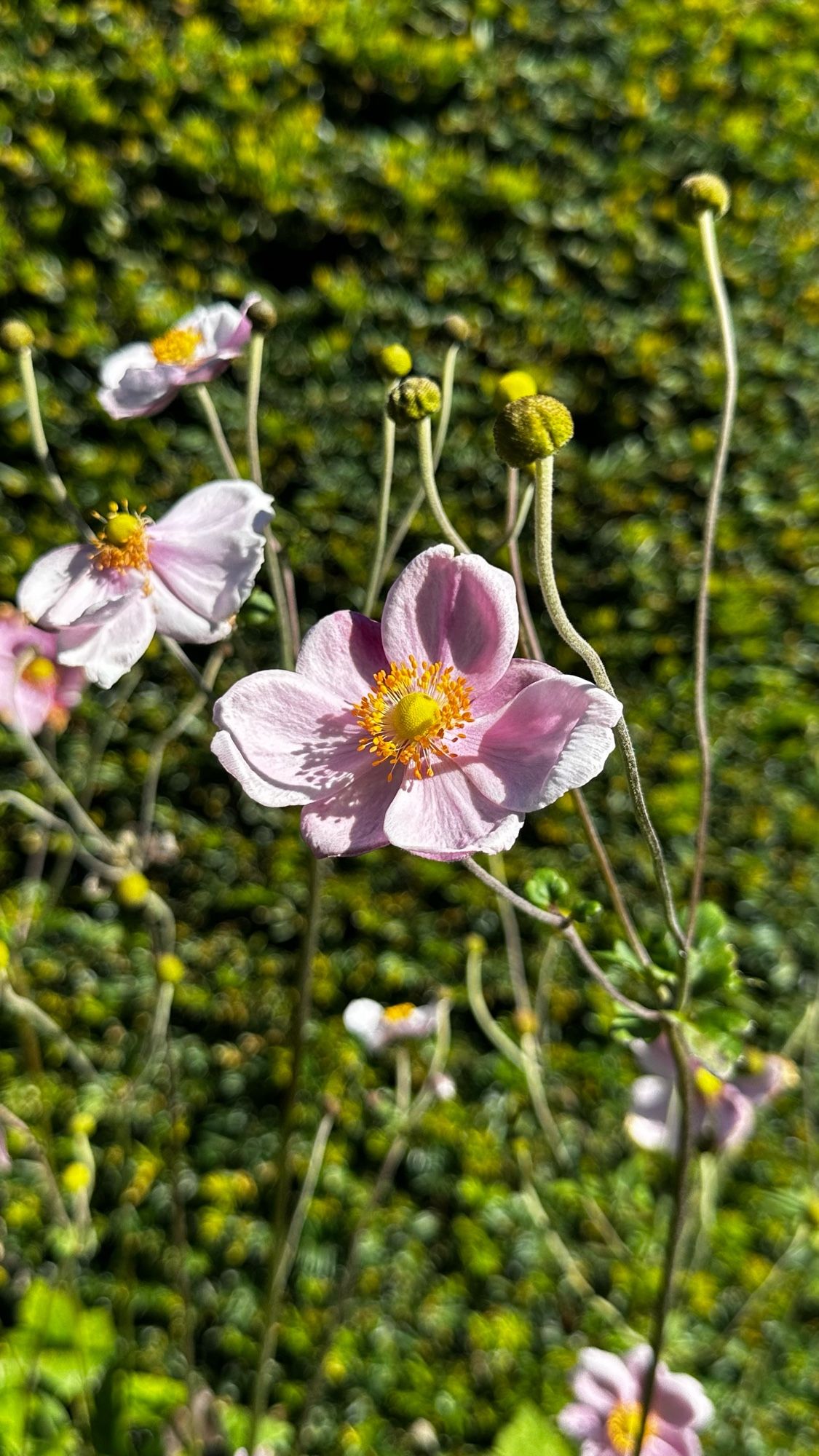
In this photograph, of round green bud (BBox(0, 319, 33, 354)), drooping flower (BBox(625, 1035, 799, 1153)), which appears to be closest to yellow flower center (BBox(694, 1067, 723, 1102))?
drooping flower (BBox(625, 1035, 799, 1153))

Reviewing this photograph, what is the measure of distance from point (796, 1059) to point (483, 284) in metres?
1.90

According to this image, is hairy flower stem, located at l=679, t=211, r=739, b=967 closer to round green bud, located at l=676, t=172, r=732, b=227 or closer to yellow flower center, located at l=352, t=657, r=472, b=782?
round green bud, located at l=676, t=172, r=732, b=227

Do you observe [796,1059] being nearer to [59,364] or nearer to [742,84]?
[742,84]

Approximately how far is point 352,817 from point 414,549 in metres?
1.25

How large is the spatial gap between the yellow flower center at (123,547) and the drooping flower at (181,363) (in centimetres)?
14

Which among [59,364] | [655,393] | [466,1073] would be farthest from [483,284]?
[466,1073]

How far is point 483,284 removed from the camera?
6.15 ft

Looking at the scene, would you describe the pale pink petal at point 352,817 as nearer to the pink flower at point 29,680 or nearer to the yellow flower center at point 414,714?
the yellow flower center at point 414,714

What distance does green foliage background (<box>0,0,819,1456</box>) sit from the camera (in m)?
1.78

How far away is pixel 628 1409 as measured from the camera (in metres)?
1.34

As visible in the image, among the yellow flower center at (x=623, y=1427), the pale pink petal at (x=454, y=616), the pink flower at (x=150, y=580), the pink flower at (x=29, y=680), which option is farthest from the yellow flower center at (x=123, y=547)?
the yellow flower center at (x=623, y=1427)

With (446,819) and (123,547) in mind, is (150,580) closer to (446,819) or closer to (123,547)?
(123,547)

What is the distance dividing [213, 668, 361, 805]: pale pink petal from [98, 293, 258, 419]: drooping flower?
35 cm

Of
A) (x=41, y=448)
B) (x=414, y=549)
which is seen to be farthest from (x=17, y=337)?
(x=414, y=549)
